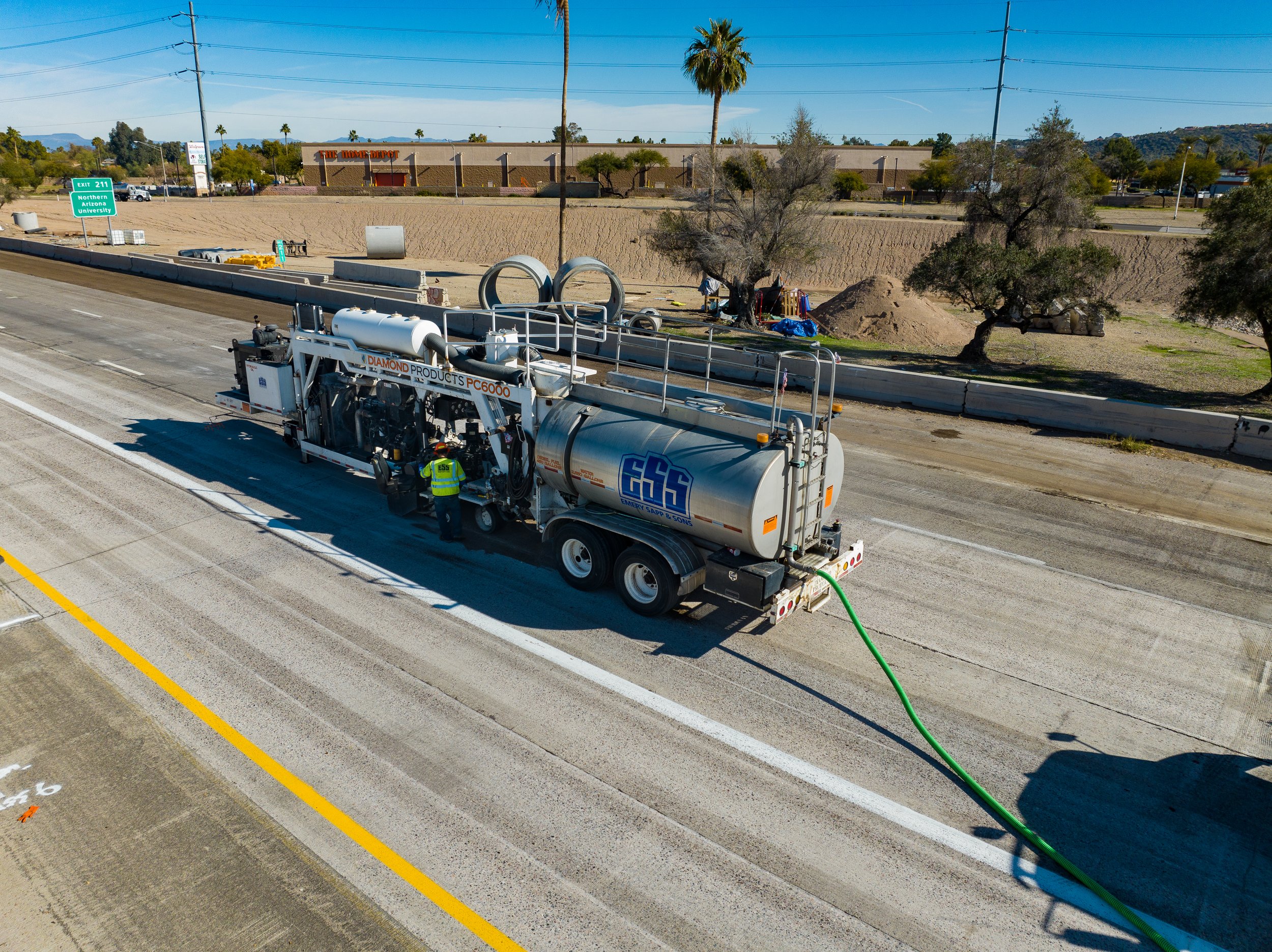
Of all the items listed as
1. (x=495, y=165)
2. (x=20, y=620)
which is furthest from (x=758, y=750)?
(x=495, y=165)

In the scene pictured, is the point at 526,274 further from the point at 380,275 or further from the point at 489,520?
the point at 380,275

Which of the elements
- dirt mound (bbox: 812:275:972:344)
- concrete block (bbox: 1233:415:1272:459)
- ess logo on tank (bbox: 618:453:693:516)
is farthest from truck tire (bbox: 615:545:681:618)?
dirt mound (bbox: 812:275:972:344)

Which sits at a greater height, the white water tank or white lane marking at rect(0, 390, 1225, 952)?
the white water tank

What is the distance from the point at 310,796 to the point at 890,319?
2830 centimetres

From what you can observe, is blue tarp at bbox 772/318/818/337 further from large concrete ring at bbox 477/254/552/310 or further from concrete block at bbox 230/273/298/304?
concrete block at bbox 230/273/298/304

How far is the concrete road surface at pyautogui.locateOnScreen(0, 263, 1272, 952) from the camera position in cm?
622

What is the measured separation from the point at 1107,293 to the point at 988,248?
25.1 meters

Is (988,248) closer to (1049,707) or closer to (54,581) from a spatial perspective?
(1049,707)

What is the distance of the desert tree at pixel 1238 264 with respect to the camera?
20281 millimetres

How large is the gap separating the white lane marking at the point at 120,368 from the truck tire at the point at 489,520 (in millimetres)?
15097

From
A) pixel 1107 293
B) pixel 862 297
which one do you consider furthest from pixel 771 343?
pixel 1107 293

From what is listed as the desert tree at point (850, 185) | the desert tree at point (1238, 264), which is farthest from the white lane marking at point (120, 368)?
the desert tree at point (850, 185)

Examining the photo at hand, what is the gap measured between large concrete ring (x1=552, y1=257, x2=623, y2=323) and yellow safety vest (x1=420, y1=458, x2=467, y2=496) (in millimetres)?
3962

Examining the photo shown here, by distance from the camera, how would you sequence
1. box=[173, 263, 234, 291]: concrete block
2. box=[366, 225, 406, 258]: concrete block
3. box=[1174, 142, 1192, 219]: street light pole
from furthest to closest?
1. box=[1174, 142, 1192, 219]: street light pole
2. box=[366, 225, 406, 258]: concrete block
3. box=[173, 263, 234, 291]: concrete block
